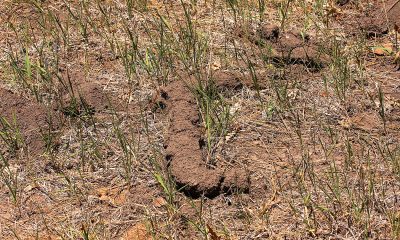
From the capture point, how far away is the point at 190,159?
10.7 ft

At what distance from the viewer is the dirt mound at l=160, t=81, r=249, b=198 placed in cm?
313

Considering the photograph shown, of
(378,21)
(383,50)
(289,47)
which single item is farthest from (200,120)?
(378,21)

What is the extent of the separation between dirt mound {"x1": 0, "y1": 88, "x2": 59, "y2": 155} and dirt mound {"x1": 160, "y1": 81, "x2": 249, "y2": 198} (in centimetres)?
68

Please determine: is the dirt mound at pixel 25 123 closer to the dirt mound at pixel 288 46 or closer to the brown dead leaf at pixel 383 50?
the dirt mound at pixel 288 46

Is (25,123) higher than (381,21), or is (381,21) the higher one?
(381,21)

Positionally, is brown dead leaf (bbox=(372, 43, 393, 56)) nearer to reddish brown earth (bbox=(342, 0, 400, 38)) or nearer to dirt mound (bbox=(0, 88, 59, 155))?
reddish brown earth (bbox=(342, 0, 400, 38))

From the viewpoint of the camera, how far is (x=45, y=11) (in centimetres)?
472

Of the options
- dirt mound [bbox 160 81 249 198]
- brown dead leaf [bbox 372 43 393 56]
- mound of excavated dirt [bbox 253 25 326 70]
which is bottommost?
dirt mound [bbox 160 81 249 198]

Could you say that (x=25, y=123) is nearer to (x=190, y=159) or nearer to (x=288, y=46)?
(x=190, y=159)

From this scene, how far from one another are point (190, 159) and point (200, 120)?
410 mm

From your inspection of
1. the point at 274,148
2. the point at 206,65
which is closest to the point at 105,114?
the point at 206,65

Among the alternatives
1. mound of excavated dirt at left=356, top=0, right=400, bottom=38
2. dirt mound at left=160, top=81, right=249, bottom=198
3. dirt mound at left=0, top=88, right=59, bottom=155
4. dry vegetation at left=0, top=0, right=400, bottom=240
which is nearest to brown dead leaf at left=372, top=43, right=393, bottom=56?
dry vegetation at left=0, top=0, right=400, bottom=240

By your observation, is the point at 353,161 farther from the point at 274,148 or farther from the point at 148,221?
the point at 148,221

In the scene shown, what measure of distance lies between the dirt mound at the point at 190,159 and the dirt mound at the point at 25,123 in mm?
683
